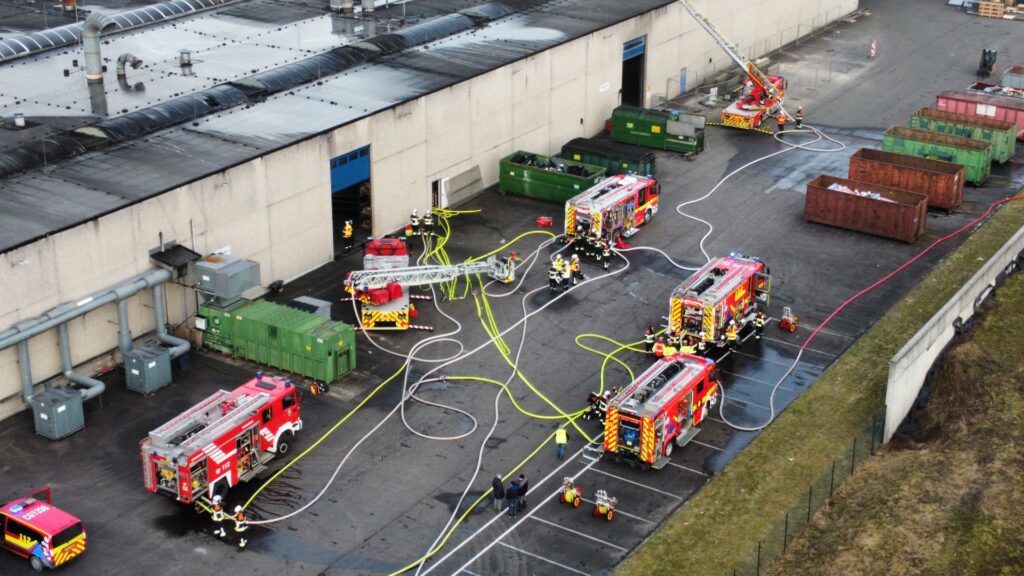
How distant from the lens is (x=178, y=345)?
5247 cm

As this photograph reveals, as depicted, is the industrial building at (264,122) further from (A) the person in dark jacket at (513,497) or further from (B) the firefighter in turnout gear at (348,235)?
(A) the person in dark jacket at (513,497)

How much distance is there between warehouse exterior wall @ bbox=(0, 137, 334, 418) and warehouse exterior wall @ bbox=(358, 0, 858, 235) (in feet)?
12.3

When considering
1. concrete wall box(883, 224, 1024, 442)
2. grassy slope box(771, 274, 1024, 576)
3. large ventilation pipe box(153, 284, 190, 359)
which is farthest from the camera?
large ventilation pipe box(153, 284, 190, 359)

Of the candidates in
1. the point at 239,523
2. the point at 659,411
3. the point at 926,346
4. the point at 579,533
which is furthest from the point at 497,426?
the point at 926,346

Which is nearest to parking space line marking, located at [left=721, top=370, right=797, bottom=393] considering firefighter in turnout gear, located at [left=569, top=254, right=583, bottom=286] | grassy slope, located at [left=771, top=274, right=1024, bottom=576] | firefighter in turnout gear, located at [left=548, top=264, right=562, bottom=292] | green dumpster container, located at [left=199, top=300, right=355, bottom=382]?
grassy slope, located at [left=771, top=274, right=1024, bottom=576]

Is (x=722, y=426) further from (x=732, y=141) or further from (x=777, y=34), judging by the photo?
(x=777, y=34)

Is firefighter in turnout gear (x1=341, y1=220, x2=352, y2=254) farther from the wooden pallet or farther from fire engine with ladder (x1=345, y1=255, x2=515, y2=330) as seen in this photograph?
the wooden pallet

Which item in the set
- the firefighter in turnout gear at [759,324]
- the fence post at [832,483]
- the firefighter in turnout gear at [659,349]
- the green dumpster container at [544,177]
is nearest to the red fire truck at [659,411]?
the firefighter in turnout gear at [659,349]

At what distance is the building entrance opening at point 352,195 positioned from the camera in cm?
6212

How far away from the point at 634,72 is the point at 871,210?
25.0 m

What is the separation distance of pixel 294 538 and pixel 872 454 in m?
20.8

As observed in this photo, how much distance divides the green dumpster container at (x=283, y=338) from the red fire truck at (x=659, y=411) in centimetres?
1160

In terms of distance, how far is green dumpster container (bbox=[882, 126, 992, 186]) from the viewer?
73562mm

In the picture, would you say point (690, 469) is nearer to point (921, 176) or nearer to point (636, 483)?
point (636, 483)
